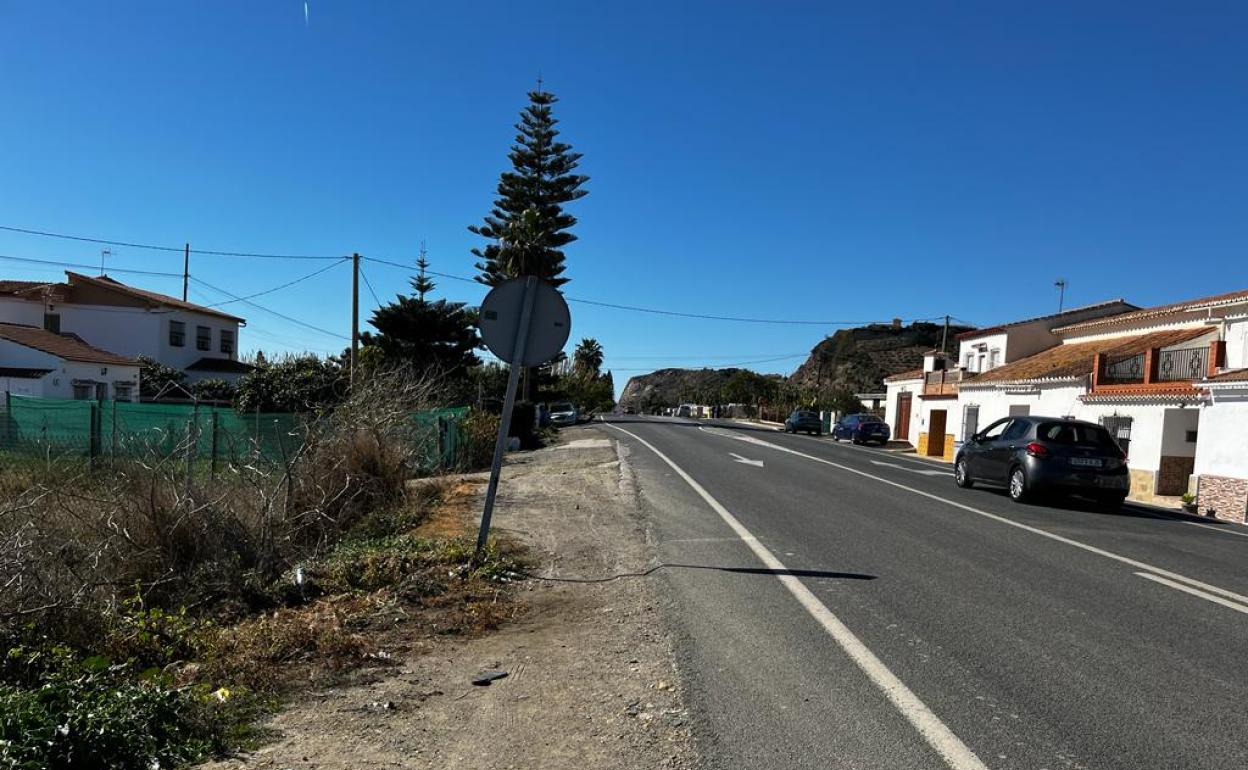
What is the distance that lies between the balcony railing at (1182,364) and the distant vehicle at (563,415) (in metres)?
30.3

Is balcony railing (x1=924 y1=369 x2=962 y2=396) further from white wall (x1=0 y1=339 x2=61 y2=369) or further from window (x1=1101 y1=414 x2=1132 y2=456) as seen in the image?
white wall (x1=0 y1=339 x2=61 y2=369)

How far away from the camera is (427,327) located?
137ft

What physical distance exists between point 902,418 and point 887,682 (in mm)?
43655

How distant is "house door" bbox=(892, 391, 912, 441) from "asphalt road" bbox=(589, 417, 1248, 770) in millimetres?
34975

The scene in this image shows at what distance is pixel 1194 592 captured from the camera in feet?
22.9

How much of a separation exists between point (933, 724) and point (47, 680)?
15.0 feet

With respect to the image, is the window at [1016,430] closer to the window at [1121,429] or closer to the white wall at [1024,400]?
the white wall at [1024,400]

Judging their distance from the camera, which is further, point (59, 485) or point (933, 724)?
point (59, 485)

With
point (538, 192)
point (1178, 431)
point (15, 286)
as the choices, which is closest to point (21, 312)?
point (15, 286)

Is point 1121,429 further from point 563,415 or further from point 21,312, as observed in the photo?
point 21,312

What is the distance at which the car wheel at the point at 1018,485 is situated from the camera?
45.7ft

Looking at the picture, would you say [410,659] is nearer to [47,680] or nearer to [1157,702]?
[47,680]

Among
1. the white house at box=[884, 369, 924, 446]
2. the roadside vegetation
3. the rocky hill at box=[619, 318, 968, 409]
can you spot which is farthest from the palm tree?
the roadside vegetation

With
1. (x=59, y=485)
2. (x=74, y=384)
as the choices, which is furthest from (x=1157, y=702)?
(x=74, y=384)
